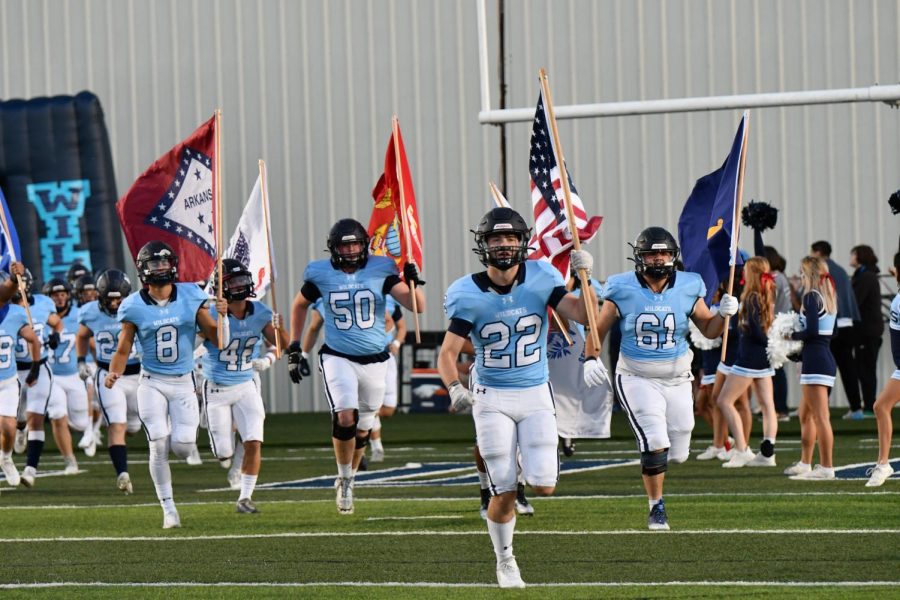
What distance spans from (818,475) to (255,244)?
191 inches

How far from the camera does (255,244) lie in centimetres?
1427

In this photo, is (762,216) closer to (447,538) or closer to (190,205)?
(190,205)

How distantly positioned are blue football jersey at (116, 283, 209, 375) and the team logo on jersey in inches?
60.2

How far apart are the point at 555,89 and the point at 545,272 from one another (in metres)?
15.5

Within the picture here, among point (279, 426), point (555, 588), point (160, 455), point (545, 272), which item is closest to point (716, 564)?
point (555, 588)

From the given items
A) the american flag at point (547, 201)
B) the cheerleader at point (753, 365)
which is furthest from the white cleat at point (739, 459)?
the american flag at point (547, 201)

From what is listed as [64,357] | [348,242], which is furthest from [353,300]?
[64,357]

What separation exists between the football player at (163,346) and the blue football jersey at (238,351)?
2.47ft

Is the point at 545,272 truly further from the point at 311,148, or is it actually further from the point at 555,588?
the point at 311,148

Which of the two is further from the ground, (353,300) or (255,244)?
(255,244)

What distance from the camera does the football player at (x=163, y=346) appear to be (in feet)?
36.9

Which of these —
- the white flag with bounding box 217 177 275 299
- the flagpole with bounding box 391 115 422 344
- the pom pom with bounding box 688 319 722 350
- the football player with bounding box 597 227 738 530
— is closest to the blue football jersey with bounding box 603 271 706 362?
the football player with bounding box 597 227 738 530

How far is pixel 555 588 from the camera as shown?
801cm

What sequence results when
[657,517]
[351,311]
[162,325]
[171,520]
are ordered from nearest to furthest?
[657,517]
[171,520]
[162,325]
[351,311]
